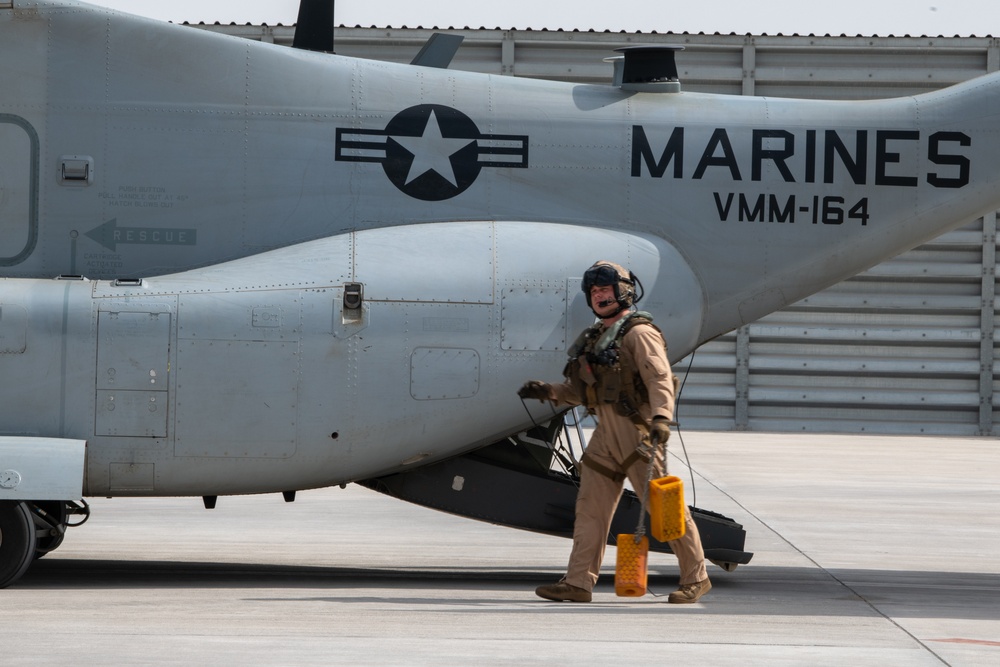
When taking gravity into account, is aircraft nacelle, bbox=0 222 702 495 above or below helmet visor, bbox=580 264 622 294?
below

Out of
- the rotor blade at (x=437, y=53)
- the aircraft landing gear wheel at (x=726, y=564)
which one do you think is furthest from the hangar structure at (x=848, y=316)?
the aircraft landing gear wheel at (x=726, y=564)

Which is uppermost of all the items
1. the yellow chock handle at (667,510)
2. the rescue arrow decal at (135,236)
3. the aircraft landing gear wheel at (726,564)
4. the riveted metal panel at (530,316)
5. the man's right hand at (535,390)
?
the rescue arrow decal at (135,236)

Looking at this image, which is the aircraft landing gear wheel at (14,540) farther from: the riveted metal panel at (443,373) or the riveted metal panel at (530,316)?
the riveted metal panel at (530,316)

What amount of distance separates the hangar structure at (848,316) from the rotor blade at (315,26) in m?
11.6

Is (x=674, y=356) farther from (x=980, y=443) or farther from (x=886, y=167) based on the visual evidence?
(x=980, y=443)

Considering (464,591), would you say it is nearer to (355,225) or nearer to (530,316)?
(530,316)

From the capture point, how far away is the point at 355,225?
7801 millimetres

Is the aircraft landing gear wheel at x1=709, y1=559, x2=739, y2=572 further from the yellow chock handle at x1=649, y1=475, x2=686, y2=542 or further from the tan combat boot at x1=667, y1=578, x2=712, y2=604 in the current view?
the yellow chock handle at x1=649, y1=475, x2=686, y2=542

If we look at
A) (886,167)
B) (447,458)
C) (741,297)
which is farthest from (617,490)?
(886,167)

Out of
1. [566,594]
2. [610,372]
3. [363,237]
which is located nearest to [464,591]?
[566,594]

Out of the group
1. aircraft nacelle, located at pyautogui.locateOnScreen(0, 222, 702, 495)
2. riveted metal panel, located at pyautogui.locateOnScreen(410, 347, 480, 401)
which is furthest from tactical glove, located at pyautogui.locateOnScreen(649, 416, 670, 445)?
riveted metal panel, located at pyautogui.locateOnScreen(410, 347, 480, 401)

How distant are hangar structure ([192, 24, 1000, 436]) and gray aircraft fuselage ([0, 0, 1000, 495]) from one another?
11.7 m

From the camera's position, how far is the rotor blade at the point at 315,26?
819 cm

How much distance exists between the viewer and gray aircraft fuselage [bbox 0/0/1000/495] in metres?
7.23
